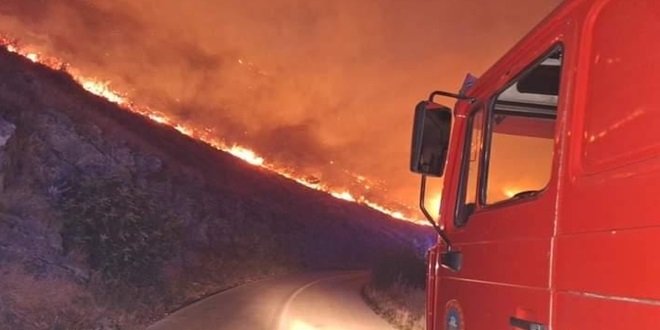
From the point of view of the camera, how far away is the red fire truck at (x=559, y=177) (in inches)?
75.5

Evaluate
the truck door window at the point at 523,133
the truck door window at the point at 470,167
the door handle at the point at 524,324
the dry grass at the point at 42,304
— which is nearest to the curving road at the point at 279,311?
the dry grass at the point at 42,304

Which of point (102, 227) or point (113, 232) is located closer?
point (102, 227)

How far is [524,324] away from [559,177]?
0.59 metres

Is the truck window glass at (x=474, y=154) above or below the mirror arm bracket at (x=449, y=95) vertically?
below

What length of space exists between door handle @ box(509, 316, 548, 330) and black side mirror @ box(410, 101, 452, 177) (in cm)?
124

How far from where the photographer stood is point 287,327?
13.1 m

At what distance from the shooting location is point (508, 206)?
2908mm

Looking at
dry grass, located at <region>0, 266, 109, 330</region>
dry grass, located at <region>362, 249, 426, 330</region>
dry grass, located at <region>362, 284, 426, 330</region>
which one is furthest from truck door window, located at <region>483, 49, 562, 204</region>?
dry grass, located at <region>362, 284, 426, 330</region>

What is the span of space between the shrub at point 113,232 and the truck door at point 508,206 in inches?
492

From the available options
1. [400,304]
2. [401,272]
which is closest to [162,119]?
[401,272]

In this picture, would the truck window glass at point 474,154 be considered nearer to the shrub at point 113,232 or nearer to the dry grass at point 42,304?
the dry grass at point 42,304

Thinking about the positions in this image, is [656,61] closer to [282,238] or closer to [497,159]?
[497,159]

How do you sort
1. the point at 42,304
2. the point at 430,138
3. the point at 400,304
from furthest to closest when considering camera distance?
the point at 400,304 → the point at 42,304 → the point at 430,138

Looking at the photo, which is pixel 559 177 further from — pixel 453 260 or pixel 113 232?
pixel 113 232
